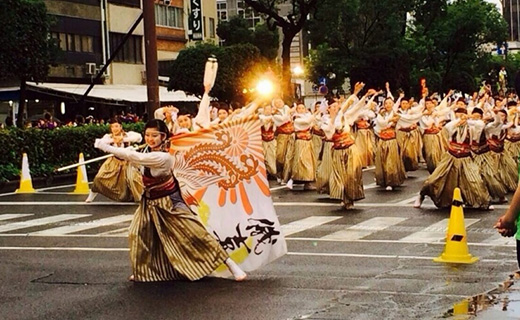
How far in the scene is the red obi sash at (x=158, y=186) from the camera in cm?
1069

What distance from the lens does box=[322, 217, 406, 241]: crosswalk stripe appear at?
561 inches

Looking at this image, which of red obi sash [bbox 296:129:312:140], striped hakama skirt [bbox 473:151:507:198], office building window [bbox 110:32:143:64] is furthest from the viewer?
office building window [bbox 110:32:143:64]

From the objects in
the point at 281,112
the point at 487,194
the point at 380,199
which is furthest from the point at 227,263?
the point at 281,112

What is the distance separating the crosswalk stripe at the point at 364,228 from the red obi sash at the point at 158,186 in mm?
3869

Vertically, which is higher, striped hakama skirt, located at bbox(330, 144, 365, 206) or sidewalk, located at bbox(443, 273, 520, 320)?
striped hakama skirt, located at bbox(330, 144, 365, 206)

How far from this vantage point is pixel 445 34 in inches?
2215

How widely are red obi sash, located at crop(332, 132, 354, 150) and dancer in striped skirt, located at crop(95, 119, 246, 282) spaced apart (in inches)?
306

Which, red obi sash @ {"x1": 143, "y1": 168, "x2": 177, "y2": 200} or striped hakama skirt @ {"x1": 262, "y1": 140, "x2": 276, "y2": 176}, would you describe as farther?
striped hakama skirt @ {"x1": 262, "y1": 140, "x2": 276, "y2": 176}

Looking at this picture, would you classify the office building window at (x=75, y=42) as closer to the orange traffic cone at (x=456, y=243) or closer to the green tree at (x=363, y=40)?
the green tree at (x=363, y=40)

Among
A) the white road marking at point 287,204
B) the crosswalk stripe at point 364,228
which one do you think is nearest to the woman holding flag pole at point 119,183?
the white road marking at point 287,204

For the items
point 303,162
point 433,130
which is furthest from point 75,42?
point 303,162

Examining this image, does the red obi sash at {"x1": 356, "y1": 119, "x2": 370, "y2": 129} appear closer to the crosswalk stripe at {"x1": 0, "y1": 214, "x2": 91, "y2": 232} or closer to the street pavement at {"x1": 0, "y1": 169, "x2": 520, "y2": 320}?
the street pavement at {"x1": 0, "y1": 169, "x2": 520, "y2": 320}

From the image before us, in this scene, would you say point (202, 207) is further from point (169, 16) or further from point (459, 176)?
point (169, 16)

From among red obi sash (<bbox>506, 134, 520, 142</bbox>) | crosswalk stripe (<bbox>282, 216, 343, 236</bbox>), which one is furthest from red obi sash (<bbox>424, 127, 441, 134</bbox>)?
crosswalk stripe (<bbox>282, 216, 343, 236</bbox>)
